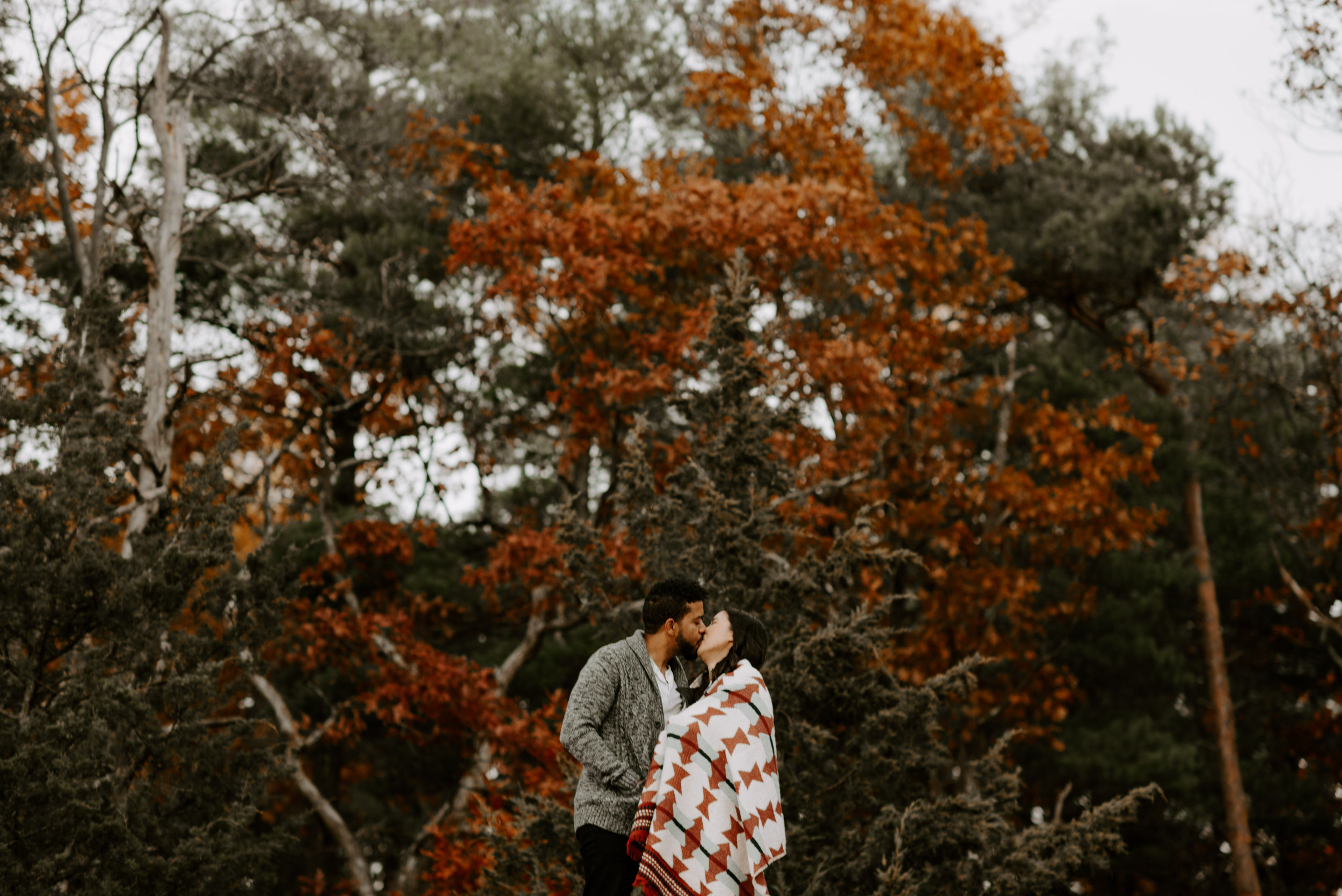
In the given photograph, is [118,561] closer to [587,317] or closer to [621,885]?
[621,885]

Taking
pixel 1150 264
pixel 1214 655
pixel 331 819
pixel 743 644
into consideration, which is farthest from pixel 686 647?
pixel 1214 655

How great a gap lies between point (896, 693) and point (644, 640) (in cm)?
308

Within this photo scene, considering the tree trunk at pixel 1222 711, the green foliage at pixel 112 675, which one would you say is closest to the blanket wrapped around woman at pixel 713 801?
the green foliage at pixel 112 675

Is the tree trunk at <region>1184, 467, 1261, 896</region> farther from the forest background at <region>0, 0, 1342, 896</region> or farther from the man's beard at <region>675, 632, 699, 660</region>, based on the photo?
the man's beard at <region>675, 632, 699, 660</region>

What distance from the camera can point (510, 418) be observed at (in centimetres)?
1299

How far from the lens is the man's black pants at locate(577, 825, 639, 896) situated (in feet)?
11.0

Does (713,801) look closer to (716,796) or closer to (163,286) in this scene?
(716,796)

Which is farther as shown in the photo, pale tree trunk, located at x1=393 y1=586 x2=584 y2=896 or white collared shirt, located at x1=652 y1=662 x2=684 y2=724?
pale tree trunk, located at x1=393 y1=586 x2=584 y2=896

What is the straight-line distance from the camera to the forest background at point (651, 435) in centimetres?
650

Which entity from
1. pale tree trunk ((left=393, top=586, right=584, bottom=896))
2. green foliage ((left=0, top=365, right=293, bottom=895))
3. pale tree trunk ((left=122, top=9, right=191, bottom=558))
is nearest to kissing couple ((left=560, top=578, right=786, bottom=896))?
green foliage ((left=0, top=365, right=293, bottom=895))

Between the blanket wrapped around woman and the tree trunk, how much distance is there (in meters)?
11.1

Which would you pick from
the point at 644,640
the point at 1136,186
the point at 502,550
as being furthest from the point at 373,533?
the point at 1136,186

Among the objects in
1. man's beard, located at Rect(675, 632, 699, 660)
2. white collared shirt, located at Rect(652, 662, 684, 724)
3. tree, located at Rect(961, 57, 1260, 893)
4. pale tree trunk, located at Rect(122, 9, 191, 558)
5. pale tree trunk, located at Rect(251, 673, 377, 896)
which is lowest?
pale tree trunk, located at Rect(251, 673, 377, 896)

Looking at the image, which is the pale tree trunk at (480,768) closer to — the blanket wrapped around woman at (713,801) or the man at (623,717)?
the man at (623,717)
